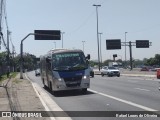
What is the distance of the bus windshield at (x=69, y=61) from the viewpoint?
23.2 meters

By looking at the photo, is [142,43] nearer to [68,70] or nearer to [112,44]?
[112,44]

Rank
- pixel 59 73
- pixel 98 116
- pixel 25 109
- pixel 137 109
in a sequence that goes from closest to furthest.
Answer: pixel 98 116, pixel 137 109, pixel 25 109, pixel 59 73

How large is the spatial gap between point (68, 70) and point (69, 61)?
794mm

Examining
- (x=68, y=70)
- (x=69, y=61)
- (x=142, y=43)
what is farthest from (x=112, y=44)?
(x=68, y=70)

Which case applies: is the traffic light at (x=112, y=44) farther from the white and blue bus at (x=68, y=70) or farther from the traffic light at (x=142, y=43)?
the white and blue bus at (x=68, y=70)

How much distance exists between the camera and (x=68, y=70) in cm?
2309

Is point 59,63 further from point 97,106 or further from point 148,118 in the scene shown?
point 148,118

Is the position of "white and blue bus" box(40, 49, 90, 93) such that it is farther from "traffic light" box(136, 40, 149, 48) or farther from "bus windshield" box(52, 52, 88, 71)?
"traffic light" box(136, 40, 149, 48)

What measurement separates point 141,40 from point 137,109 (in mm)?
72453

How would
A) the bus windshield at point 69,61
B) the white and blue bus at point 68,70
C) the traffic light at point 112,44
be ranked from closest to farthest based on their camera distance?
the white and blue bus at point 68,70, the bus windshield at point 69,61, the traffic light at point 112,44

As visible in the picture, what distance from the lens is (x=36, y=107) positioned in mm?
16000

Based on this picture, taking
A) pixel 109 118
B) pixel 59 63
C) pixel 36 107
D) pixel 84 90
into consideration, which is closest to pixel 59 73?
pixel 59 63

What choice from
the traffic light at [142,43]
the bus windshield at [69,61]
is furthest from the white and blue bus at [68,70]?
the traffic light at [142,43]

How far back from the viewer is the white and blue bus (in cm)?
2302
